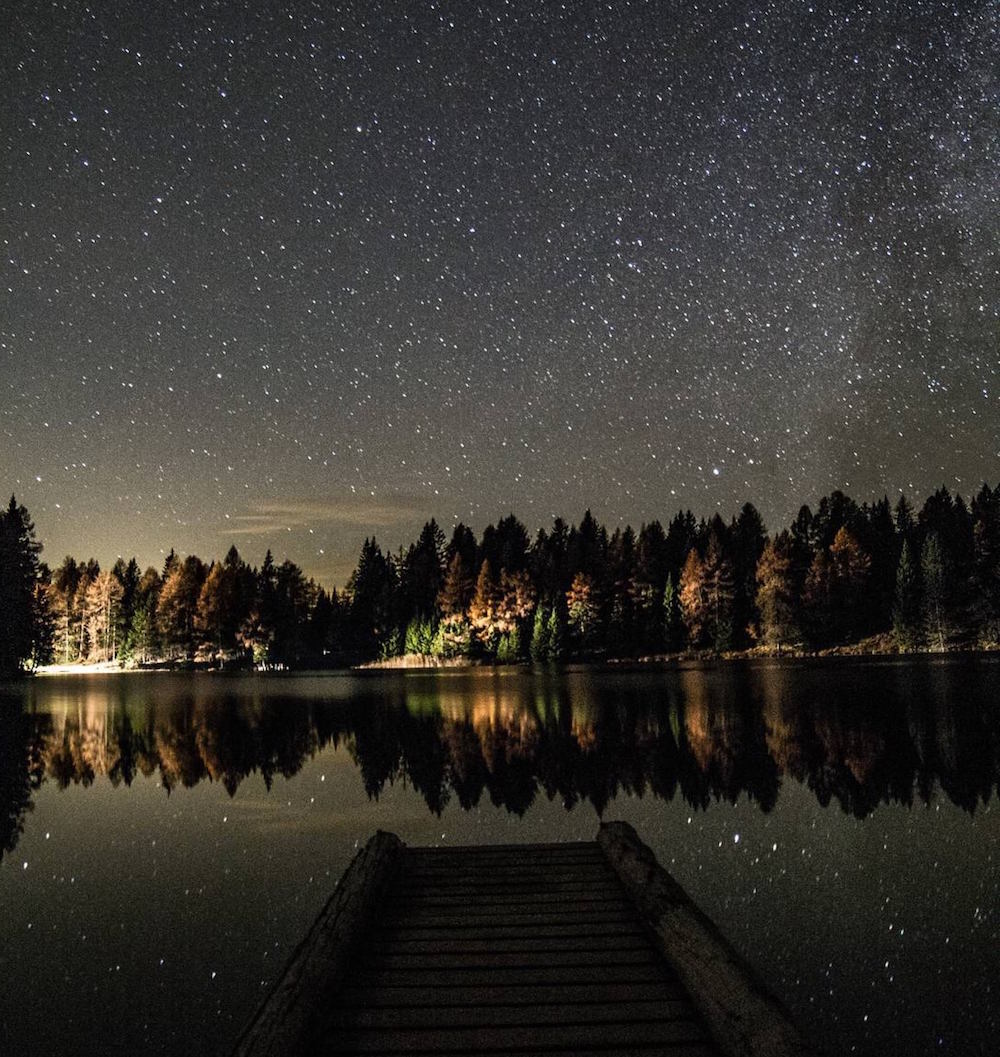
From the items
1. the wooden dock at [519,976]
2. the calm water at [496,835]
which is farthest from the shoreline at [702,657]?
the wooden dock at [519,976]

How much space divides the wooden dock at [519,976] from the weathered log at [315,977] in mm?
12

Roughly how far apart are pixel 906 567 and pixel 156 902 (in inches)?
3425

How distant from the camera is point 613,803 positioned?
1631 cm

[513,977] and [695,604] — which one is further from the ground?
[695,604]

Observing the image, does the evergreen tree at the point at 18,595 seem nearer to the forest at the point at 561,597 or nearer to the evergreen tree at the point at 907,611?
the forest at the point at 561,597

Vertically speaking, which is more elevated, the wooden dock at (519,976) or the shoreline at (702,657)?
the wooden dock at (519,976)

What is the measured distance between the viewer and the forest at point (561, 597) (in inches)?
3398

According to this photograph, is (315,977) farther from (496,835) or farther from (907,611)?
(907,611)

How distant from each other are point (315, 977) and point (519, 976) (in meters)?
1.55

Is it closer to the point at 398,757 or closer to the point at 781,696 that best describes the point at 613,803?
the point at 398,757

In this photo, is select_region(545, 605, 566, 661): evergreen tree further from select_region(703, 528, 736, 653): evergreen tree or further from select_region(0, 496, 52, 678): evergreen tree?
select_region(0, 496, 52, 678): evergreen tree

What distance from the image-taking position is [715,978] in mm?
5656

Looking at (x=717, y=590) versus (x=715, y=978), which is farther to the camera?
(x=717, y=590)

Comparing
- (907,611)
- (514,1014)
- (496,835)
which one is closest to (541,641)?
(907,611)
